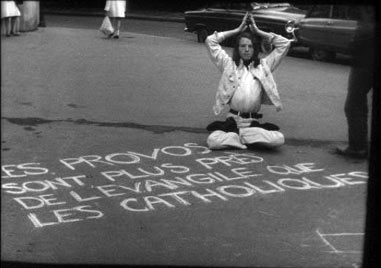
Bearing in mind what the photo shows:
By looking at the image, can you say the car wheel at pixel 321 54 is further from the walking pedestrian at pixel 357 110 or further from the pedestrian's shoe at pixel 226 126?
the pedestrian's shoe at pixel 226 126

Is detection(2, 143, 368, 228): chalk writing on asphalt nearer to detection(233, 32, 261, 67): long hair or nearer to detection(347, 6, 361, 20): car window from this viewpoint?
detection(233, 32, 261, 67): long hair

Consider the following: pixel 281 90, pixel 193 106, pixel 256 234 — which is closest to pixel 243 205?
pixel 256 234

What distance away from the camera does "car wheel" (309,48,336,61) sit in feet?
22.5

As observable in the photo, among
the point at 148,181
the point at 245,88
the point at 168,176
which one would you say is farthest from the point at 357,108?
the point at 148,181

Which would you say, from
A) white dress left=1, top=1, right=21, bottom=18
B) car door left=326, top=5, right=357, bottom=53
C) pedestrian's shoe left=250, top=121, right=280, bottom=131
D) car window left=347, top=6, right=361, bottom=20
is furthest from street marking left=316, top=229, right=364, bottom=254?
white dress left=1, top=1, right=21, bottom=18

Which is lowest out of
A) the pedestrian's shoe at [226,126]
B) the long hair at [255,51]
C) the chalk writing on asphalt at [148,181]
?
the chalk writing on asphalt at [148,181]

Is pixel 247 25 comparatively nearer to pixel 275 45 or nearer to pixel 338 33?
pixel 275 45

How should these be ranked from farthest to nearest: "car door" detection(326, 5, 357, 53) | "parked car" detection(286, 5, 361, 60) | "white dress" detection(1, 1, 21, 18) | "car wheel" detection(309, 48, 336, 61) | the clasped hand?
1. "car wheel" detection(309, 48, 336, 61)
2. "parked car" detection(286, 5, 361, 60)
3. "car door" detection(326, 5, 357, 53)
4. the clasped hand
5. "white dress" detection(1, 1, 21, 18)

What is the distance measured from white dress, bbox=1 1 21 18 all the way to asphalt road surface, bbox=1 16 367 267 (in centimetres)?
12

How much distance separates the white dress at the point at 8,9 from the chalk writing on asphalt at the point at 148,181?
6.22 feet

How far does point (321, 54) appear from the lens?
7.20 meters

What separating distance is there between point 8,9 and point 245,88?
12.2 feet

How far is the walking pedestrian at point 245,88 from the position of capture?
5570mm

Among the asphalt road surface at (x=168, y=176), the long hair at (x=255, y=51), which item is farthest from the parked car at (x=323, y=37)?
the asphalt road surface at (x=168, y=176)
